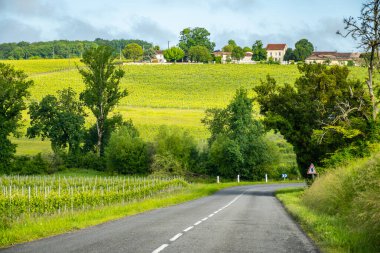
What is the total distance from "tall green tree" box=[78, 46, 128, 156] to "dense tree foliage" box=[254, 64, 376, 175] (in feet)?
114

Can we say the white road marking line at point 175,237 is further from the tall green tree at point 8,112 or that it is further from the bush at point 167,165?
the bush at point 167,165

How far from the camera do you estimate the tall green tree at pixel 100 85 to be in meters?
80.7

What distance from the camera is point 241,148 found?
8012 cm

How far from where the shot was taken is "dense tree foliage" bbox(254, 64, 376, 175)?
42.2m

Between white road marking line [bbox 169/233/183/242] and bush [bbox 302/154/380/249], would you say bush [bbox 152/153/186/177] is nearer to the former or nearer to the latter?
bush [bbox 302/154/380/249]

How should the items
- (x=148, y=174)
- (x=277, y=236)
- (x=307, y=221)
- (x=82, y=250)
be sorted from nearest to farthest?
1. (x=82, y=250)
2. (x=277, y=236)
3. (x=307, y=221)
4. (x=148, y=174)

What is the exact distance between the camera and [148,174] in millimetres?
79688

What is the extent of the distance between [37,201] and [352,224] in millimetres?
13727

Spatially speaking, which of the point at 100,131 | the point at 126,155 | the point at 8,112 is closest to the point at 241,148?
the point at 126,155

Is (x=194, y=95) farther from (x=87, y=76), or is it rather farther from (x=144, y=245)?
(x=144, y=245)

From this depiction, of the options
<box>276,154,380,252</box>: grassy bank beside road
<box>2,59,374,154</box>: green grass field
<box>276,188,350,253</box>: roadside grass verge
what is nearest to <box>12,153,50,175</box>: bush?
<box>2,59,374,154</box>: green grass field

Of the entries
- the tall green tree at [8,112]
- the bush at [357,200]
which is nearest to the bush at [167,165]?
the tall green tree at [8,112]

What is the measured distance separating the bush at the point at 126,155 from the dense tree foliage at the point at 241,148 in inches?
374

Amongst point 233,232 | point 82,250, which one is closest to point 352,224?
point 233,232
